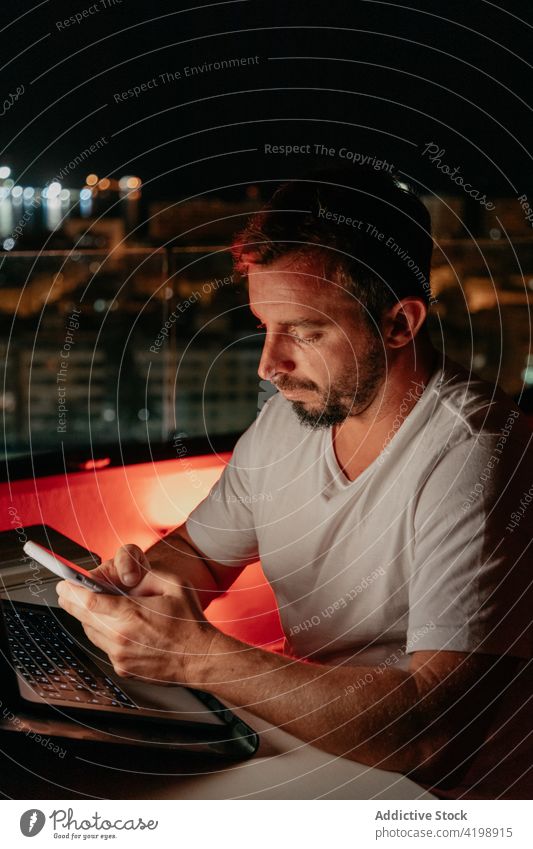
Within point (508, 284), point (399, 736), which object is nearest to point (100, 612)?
point (399, 736)

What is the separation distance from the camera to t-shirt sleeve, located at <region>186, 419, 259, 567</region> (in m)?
0.95

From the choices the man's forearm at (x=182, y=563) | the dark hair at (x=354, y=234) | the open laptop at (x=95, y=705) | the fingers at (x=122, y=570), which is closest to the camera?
the open laptop at (x=95, y=705)

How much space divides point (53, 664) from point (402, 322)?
45 cm

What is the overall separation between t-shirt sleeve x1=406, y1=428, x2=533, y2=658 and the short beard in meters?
0.14

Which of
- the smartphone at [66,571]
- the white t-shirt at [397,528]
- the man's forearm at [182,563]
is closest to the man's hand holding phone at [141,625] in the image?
the smartphone at [66,571]

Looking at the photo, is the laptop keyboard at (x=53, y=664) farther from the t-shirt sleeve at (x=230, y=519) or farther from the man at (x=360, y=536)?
the t-shirt sleeve at (x=230, y=519)

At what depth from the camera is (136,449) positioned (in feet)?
4.17

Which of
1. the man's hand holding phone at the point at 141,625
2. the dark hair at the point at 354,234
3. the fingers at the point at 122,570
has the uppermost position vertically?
the dark hair at the point at 354,234

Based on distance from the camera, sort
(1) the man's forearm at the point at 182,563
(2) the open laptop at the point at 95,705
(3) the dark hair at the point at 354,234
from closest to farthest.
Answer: (2) the open laptop at the point at 95,705
(3) the dark hair at the point at 354,234
(1) the man's forearm at the point at 182,563

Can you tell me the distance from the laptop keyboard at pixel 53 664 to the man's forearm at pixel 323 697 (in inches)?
2.6

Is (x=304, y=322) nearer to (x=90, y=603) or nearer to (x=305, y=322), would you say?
(x=305, y=322)

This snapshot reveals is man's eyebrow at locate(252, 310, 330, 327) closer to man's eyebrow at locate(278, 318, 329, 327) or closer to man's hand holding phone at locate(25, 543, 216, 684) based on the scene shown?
man's eyebrow at locate(278, 318, 329, 327)

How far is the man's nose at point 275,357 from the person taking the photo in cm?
88

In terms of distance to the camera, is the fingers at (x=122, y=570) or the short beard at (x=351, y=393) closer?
the fingers at (x=122, y=570)
